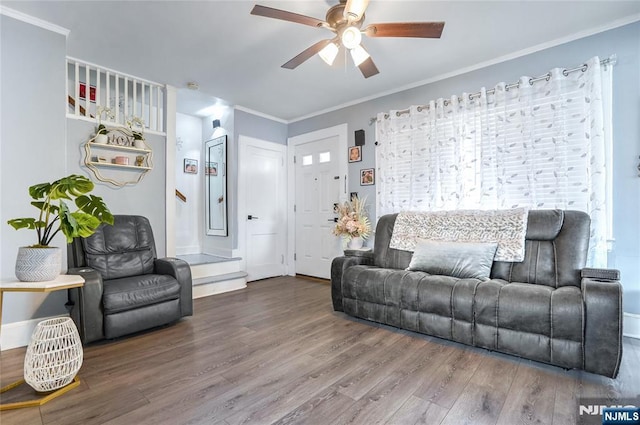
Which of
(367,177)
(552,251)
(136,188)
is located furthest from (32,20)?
(552,251)

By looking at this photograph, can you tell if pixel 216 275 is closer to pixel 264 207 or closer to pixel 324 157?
pixel 264 207

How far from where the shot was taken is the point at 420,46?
2895 millimetres

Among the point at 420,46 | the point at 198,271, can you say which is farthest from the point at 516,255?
the point at 198,271

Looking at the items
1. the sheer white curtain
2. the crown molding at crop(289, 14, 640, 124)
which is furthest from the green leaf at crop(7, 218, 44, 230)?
the crown molding at crop(289, 14, 640, 124)

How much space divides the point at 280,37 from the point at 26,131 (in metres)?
2.28

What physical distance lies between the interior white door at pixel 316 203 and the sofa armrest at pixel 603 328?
3.01 m

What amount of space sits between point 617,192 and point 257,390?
10.5ft

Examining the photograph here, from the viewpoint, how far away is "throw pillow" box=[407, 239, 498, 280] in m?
2.48

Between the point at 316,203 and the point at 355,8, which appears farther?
the point at 316,203

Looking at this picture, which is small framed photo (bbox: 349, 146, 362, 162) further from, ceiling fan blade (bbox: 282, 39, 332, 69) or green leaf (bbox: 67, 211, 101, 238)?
green leaf (bbox: 67, 211, 101, 238)

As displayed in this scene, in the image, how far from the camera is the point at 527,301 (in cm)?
202

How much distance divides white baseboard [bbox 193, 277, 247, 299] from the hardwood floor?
3.45 ft

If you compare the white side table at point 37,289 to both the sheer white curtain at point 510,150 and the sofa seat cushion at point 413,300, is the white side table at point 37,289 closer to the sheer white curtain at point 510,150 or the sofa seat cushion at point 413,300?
the sofa seat cushion at point 413,300

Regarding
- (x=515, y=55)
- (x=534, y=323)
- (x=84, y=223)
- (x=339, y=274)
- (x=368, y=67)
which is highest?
(x=515, y=55)
